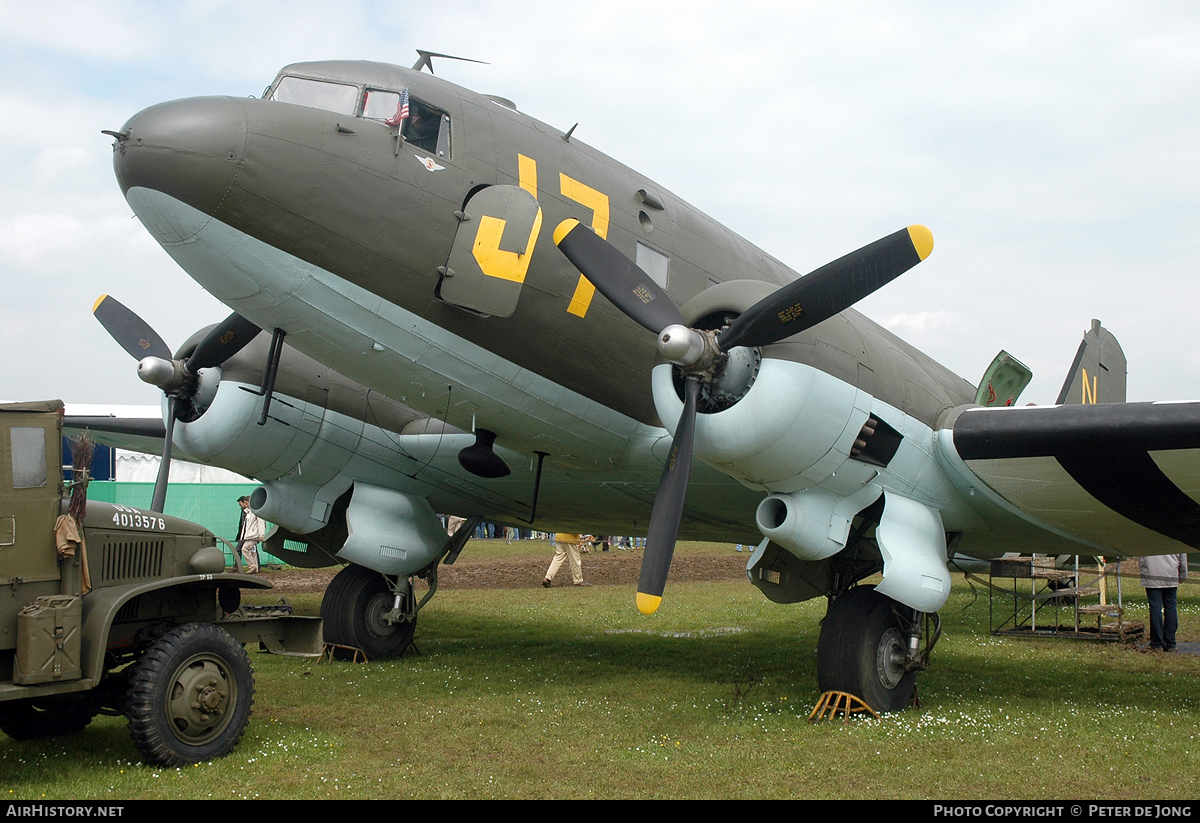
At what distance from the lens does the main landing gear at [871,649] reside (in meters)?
7.92

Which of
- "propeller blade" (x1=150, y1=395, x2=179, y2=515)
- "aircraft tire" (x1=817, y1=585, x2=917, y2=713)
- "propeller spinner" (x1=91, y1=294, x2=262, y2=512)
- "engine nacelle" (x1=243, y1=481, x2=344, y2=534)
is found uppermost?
"propeller spinner" (x1=91, y1=294, x2=262, y2=512)

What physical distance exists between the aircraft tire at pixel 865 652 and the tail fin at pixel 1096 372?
6091 mm

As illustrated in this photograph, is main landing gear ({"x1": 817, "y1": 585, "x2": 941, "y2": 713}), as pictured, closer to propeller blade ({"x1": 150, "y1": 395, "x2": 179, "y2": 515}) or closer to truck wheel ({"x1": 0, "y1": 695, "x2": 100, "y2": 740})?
truck wheel ({"x1": 0, "y1": 695, "x2": 100, "y2": 740})

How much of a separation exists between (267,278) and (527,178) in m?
2.39

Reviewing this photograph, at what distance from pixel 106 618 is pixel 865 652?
5950mm

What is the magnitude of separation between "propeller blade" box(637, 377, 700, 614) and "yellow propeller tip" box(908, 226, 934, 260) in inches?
77.6

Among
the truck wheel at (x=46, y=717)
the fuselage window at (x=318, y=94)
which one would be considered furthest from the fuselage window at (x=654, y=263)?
the truck wheel at (x=46, y=717)

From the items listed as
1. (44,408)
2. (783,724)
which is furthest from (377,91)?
(783,724)

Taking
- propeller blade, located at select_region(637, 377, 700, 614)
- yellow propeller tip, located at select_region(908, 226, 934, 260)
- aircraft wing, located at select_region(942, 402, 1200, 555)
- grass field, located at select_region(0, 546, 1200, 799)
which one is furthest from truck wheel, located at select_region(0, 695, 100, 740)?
aircraft wing, located at select_region(942, 402, 1200, 555)

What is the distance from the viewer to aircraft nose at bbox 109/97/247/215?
6.27 metres

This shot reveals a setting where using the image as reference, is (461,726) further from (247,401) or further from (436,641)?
(436,641)

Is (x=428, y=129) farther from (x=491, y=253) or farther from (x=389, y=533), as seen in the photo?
(x=389, y=533)

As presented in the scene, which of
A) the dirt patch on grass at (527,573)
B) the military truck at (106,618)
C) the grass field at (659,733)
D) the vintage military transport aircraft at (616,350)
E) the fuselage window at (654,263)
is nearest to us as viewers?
the military truck at (106,618)

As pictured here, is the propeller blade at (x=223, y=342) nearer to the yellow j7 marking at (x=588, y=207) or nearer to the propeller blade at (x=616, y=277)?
the yellow j7 marking at (x=588, y=207)
